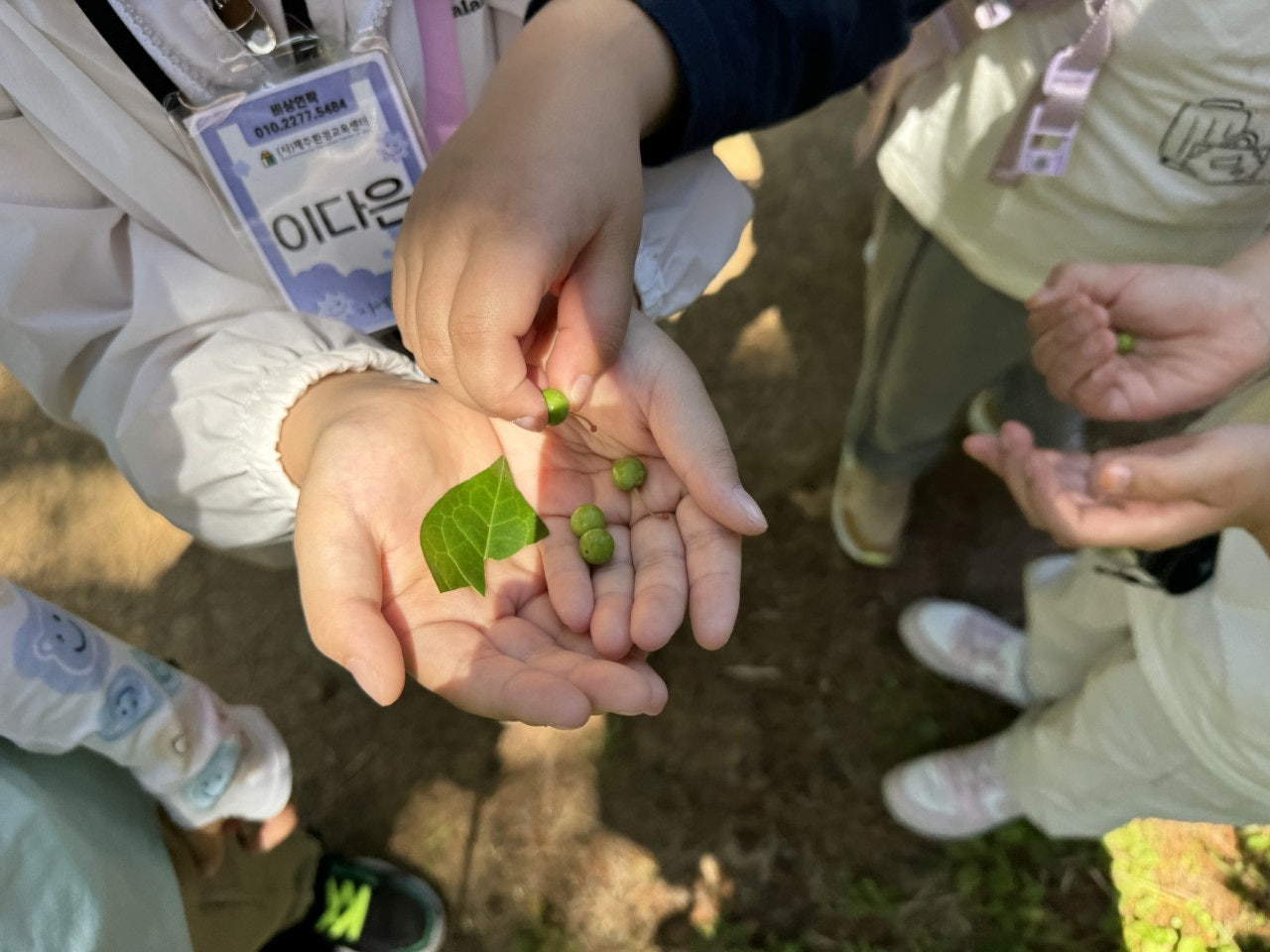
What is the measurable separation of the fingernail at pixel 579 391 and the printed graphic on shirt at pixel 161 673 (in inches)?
29.1

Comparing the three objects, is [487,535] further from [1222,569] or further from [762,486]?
[762,486]

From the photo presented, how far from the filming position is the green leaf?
1.06m

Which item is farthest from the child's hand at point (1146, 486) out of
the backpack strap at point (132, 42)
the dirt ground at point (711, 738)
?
the backpack strap at point (132, 42)

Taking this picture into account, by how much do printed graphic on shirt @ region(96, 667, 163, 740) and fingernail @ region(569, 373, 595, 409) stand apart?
71 centimetres

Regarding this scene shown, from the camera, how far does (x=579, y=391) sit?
1043 millimetres

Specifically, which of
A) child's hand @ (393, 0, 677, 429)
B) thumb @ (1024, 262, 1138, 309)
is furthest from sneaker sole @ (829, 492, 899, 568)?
child's hand @ (393, 0, 677, 429)

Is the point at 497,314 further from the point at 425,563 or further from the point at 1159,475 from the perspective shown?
the point at 1159,475

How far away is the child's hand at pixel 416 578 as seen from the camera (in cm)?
94

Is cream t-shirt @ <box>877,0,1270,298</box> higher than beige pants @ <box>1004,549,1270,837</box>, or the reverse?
cream t-shirt @ <box>877,0,1270,298</box>

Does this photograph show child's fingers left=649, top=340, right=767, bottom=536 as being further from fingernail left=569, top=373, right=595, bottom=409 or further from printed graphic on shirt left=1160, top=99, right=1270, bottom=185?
printed graphic on shirt left=1160, top=99, right=1270, bottom=185

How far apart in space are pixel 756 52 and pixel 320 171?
60 cm

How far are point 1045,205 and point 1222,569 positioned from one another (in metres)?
0.62

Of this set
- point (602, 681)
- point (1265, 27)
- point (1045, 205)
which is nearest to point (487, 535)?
point (602, 681)

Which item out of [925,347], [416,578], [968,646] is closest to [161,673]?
[416,578]
